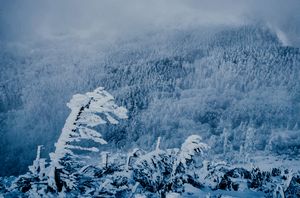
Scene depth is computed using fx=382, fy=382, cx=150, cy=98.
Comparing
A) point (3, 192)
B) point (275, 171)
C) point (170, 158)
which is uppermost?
point (170, 158)

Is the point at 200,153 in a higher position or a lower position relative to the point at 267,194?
higher

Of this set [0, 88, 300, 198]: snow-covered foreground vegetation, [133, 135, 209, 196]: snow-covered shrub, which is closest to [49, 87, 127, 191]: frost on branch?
[0, 88, 300, 198]: snow-covered foreground vegetation

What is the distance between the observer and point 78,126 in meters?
9.38

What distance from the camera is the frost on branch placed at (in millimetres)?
9062

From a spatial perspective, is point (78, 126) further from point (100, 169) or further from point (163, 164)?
point (100, 169)

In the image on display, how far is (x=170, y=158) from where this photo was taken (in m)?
12.0

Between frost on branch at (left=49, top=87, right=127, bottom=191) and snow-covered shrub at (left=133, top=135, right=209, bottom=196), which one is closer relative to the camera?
frost on branch at (left=49, top=87, right=127, bottom=191)

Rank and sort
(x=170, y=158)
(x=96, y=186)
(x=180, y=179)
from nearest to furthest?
(x=96, y=186), (x=170, y=158), (x=180, y=179)

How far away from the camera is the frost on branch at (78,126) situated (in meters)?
9.06

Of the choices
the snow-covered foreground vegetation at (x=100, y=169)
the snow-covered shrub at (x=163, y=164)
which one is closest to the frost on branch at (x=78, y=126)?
the snow-covered foreground vegetation at (x=100, y=169)

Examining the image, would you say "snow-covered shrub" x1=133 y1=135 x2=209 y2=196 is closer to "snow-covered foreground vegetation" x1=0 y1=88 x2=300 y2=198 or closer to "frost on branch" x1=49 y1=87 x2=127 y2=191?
"snow-covered foreground vegetation" x1=0 y1=88 x2=300 y2=198

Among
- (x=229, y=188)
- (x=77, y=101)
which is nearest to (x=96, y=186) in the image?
(x=77, y=101)

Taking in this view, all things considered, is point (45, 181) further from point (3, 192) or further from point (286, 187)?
point (286, 187)

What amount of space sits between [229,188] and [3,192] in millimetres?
9316
